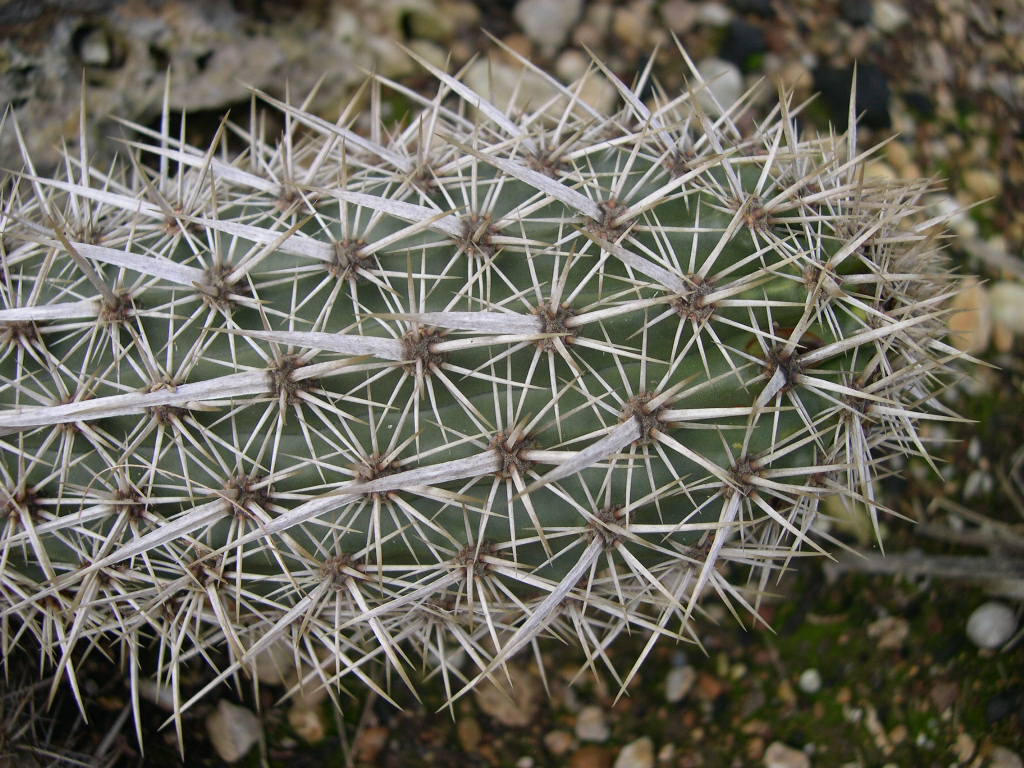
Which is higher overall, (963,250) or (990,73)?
(990,73)

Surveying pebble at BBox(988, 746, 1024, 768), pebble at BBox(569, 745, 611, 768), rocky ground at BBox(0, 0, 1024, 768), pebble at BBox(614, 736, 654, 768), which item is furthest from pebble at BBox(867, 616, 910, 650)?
pebble at BBox(569, 745, 611, 768)

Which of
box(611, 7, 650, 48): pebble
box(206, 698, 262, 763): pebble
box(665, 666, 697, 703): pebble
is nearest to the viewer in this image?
box(206, 698, 262, 763): pebble

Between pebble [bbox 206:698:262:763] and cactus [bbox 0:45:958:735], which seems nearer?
cactus [bbox 0:45:958:735]

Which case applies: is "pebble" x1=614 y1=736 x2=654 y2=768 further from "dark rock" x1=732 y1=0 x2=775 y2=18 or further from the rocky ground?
"dark rock" x1=732 y1=0 x2=775 y2=18

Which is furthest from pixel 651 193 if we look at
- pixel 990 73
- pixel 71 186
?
pixel 990 73

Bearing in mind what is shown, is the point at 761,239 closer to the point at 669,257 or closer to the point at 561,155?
the point at 669,257

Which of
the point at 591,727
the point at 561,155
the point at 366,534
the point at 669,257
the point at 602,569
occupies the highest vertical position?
the point at 561,155

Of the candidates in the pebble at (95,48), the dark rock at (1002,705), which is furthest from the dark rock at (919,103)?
the pebble at (95,48)
